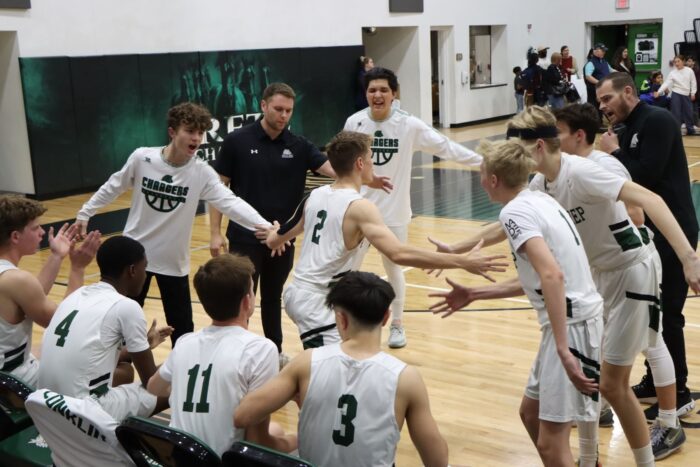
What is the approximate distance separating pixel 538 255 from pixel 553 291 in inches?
5.9

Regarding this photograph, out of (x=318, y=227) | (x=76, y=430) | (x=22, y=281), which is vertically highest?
(x=318, y=227)

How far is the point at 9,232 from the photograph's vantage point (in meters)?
4.08

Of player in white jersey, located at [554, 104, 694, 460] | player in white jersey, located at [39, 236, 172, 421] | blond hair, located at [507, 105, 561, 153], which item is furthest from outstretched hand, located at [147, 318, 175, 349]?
player in white jersey, located at [554, 104, 694, 460]

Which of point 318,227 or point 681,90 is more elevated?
point 318,227

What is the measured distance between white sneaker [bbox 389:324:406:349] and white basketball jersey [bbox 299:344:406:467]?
3389 mm

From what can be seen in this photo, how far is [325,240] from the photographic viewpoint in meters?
4.25

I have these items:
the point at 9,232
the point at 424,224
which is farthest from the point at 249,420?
the point at 424,224

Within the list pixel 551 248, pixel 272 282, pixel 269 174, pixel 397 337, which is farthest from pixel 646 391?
pixel 269 174

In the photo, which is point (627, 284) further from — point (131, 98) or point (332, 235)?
point (131, 98)

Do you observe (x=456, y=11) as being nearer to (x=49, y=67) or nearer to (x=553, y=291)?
(x=49, y=67)

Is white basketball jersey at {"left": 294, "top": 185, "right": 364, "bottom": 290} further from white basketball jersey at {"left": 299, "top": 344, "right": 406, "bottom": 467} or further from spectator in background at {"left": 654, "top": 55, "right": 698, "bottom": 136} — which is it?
spectator in background at {"left": 654, "top": 55, "right": 698, "bottom": 136}

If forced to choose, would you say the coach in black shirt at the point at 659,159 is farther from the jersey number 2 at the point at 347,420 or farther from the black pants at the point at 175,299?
the black pants at the point at 175,299

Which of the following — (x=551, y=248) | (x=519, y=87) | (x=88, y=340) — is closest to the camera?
(x=551, y=248)

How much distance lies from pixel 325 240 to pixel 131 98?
11330 millimetres
